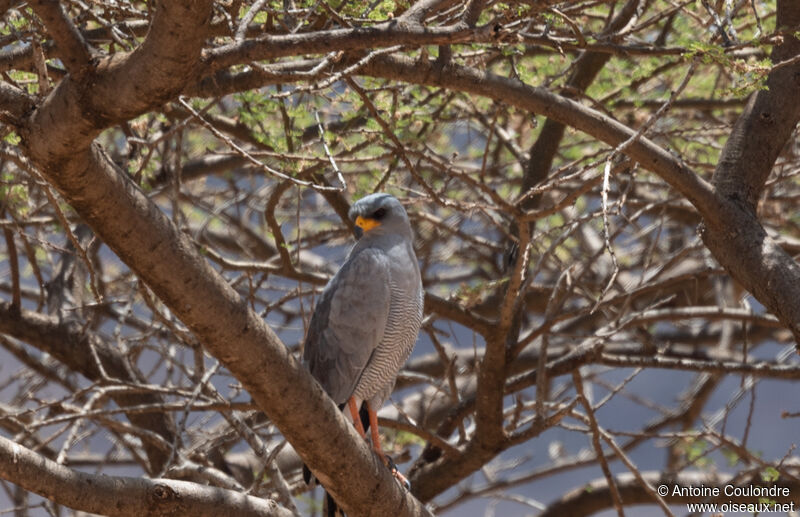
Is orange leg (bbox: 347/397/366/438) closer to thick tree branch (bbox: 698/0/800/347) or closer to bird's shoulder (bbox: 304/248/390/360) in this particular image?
bird's shoulder (bbox: 304/248/390/360)

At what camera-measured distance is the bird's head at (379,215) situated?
14.6 ft

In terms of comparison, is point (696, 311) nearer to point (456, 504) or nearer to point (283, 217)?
point (456, 504)

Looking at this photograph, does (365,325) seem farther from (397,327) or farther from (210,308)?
(210,308)

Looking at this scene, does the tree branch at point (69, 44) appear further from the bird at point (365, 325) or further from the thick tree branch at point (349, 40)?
the bird at point (365, 325)

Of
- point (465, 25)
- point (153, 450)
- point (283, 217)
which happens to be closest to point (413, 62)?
point (465, 25)

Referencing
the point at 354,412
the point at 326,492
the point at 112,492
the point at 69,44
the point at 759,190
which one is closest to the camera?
the point at 69,44

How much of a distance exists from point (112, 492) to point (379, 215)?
1.99 meters

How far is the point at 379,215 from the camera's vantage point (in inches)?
176

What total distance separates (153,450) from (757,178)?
372 cm

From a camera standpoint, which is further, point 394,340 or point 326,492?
point 394,340

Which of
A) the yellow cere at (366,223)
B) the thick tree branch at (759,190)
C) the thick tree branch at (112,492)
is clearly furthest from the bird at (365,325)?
the thick tree branch at (759,190)

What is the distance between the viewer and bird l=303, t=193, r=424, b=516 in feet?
13.6

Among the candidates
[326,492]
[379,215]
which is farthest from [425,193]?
[326,492]

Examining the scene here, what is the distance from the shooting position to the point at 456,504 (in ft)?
21.5
